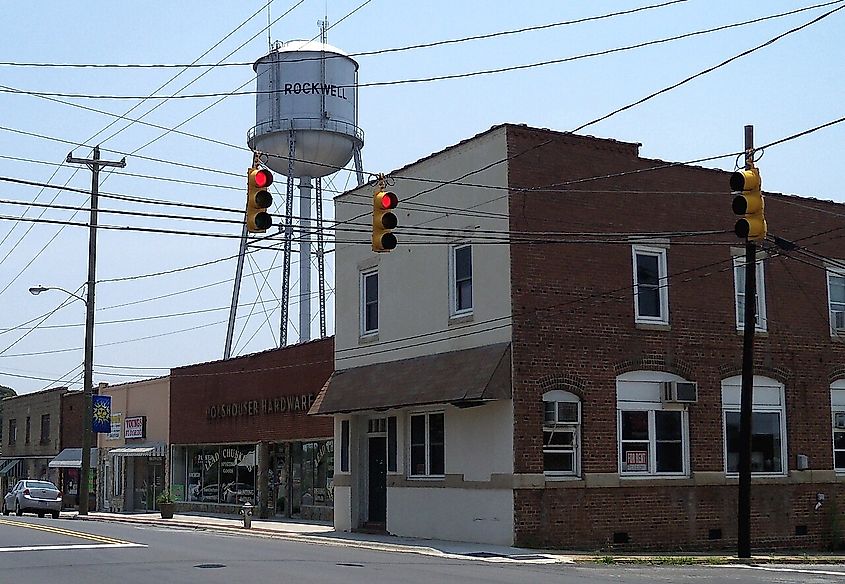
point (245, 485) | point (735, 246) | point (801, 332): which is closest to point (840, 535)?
point (801, 332)

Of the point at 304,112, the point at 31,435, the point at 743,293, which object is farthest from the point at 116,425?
the point at 743,293

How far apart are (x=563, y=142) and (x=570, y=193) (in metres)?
1.15

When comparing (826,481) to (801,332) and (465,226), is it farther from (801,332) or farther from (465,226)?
(465,226)

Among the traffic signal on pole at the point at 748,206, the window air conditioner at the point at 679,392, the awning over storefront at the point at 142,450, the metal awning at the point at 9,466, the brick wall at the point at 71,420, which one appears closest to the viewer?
the traffic signal on pole at the point at 748,206

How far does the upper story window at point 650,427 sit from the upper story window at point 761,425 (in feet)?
4.59

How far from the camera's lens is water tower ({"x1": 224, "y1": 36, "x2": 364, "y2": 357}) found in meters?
41.8

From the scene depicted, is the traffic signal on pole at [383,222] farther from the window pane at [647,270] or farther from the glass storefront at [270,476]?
the glass storefront at [270,476]

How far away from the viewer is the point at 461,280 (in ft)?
88.7

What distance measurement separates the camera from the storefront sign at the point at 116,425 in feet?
174

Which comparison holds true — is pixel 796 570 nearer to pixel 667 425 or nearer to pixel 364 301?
pixel 667 425

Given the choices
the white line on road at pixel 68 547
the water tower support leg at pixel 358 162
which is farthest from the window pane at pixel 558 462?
the water tower support leg at pixel 358 162

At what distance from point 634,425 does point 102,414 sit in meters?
29.0

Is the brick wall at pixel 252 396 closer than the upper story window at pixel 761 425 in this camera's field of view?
No

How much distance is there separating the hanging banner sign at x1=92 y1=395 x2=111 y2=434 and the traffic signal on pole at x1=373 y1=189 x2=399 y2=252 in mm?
33267
